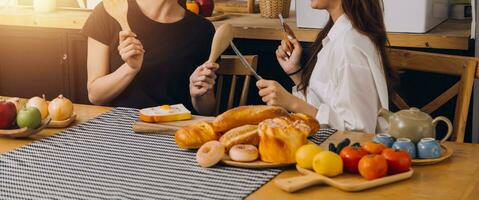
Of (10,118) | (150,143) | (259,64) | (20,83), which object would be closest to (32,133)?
(10,118)

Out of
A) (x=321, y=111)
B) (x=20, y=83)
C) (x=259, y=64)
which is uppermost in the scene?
(x=321, y=111)

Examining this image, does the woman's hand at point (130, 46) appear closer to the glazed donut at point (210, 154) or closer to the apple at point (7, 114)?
the apple at point (7, 114)

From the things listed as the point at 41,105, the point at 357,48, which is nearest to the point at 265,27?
the point at 357,48

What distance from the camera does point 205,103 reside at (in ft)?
8.91

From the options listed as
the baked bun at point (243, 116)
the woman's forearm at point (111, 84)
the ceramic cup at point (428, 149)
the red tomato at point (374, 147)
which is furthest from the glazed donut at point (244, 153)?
the woman's forearm at point (111, 84)

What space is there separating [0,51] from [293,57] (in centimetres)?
188

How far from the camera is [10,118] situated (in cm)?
209

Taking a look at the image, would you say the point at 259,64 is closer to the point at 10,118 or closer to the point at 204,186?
the point at 10,118

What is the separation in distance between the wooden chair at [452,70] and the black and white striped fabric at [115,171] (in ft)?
1.63

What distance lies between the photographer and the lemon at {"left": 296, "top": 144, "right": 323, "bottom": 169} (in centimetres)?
177

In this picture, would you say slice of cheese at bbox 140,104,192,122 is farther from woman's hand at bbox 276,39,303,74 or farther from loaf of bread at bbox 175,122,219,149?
woman's hand at bbox 276,39,303,74

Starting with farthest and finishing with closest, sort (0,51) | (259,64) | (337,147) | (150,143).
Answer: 1. (0,51)
2. (259,64)
3. (150,143)
4. (337,147)

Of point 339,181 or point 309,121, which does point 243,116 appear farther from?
point 339,181

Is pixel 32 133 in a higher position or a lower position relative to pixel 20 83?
higher
